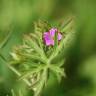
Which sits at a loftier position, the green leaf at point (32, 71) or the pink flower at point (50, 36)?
the pink flower at point (50, 36)

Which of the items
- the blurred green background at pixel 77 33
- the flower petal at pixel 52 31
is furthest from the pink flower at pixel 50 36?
the blurred green background at pixel 77 33

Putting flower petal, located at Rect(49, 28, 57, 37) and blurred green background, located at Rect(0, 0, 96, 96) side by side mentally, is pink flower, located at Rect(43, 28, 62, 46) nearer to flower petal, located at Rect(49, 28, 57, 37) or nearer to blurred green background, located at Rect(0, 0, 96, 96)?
flower petal, located at Rect(49, 28, 57, 37)

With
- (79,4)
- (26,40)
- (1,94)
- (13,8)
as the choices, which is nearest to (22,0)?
(13,8)

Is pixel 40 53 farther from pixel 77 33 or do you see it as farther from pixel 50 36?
pixel 77 33

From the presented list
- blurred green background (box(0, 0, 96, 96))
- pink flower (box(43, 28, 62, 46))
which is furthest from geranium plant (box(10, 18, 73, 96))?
blurred green background (box(0, 0, 96, 96))

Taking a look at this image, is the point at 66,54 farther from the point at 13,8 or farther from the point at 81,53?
the point at 13,8

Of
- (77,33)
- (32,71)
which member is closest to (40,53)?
(32,71)

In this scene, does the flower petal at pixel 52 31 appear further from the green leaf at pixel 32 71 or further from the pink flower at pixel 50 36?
the green leaf at pixel 32 71

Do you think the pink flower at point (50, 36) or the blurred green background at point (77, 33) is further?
the blurred green background at point (77, 33)
